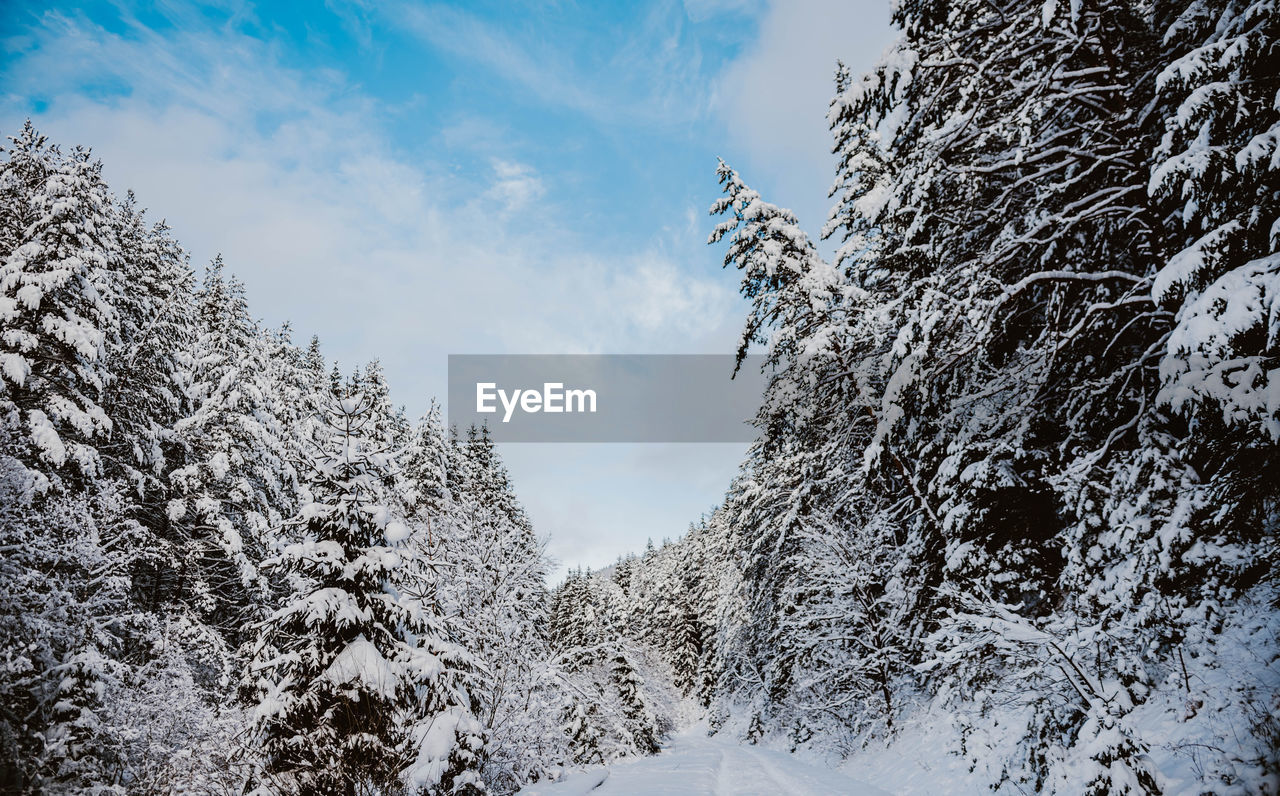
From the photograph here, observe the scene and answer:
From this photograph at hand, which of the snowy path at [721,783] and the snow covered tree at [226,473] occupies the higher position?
the snow covered tree at [226,473]

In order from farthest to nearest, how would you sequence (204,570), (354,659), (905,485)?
(204,570)
(905,485)
(354,659)

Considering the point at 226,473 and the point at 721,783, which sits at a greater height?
the point at 226,473

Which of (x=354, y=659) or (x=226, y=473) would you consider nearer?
(x=354, y=659)

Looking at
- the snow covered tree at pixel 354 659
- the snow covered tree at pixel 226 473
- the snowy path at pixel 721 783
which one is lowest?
the snowy path at pixel 721 783

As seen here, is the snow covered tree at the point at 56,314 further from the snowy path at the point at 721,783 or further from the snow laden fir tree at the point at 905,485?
the snowy path at the point at 721,783

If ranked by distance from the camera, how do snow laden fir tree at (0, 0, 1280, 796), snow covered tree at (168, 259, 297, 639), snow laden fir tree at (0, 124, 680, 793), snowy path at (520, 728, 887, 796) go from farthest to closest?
snow covered tree at (168, 259, 297, 639) < snowy path at (520, 728, 887, 796) < snow laden fir tree at (0, 124, 680, 793) < snow laden fir tree at (0, 0, 1280, 796)

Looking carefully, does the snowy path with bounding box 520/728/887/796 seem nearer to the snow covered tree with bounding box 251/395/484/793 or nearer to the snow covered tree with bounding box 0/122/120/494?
the snow covered tree with bounding box 251/395/484/793

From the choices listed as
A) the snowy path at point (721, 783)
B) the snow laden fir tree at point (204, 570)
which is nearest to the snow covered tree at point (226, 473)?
the snow laden fir tree at point (204, 570)

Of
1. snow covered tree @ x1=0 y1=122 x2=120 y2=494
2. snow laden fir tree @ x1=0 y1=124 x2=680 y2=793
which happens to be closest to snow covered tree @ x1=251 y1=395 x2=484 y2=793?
snow laden fir tree @ x1=0 y1=124 x2=680 y2=793

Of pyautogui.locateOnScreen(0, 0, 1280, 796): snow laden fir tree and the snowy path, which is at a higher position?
pyautogui.locateOnScreen(0, 0, 1280, 796): snow laden fir tree

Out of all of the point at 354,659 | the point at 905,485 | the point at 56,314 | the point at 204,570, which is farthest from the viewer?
the point at 204,570

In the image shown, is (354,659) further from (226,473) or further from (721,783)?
(226,473)

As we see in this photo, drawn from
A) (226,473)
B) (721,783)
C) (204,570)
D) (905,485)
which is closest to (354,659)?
(721,783)

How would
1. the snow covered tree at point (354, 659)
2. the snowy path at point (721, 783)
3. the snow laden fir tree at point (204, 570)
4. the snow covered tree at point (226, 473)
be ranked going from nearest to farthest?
1. the snow covered tree at point (354, 659)
2. the snow laden fir tree at point (204, 570)
3. the snowy path at point (721, 783)
4. the snow covered tree at point (226, 473)
